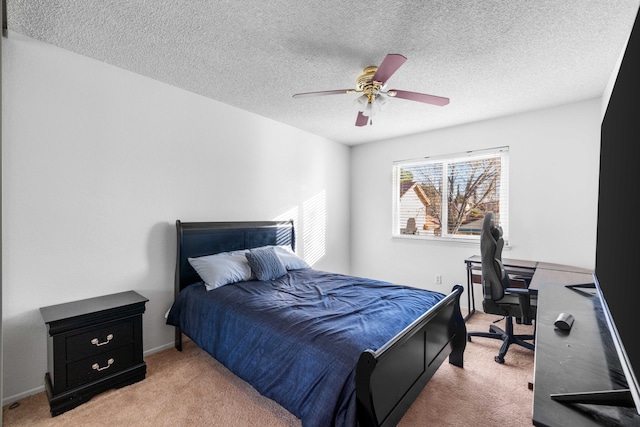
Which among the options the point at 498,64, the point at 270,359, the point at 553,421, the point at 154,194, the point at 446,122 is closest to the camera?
the point at 553,421

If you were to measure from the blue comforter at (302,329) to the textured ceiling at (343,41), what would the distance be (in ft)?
6.19

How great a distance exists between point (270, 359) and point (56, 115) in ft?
7.79

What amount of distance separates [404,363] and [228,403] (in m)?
1.25

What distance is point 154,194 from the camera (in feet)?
8.82

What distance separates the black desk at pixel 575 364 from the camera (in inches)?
31.5

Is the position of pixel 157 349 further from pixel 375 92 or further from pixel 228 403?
pixel 375 92

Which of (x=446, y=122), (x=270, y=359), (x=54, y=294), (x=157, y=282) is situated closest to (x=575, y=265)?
(x=446, y=122)

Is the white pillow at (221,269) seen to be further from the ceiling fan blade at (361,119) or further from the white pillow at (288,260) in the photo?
the ceiling fan blade at (361,119)

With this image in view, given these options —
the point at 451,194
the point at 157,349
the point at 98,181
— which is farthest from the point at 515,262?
the point at 98,181

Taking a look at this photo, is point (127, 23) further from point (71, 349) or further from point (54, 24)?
point (71, 349)

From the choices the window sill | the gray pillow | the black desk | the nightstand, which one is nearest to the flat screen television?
the black desk

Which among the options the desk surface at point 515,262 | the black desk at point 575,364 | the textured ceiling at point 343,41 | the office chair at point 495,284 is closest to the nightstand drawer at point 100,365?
the textured ceiling at point 343,41

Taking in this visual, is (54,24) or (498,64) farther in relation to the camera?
(498,64)

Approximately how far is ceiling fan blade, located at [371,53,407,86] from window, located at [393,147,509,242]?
242 cm
